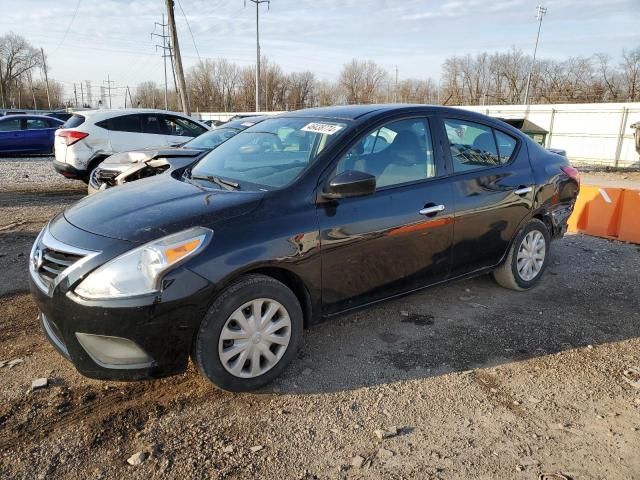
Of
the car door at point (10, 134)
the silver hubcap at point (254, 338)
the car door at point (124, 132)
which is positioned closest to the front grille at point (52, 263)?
the silver hubcap at point (254, 338)

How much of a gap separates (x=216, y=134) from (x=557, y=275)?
5024 millimetres

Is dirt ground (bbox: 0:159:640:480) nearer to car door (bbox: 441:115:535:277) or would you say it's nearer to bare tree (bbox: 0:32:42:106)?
car door (bbox: 441:115:535:277)

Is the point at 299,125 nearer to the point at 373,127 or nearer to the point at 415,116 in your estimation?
the point at 373,127

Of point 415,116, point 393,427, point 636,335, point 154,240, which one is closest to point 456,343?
point 393,427

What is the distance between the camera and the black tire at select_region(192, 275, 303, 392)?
278 cm

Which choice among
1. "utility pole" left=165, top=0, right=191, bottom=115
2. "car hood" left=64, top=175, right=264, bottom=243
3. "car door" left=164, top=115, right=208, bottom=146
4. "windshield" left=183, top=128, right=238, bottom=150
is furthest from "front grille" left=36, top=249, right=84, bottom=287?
"utility pole" left=165, top=0, right=191, bottom=115

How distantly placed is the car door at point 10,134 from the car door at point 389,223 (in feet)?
50.7

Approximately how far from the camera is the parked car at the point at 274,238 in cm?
266

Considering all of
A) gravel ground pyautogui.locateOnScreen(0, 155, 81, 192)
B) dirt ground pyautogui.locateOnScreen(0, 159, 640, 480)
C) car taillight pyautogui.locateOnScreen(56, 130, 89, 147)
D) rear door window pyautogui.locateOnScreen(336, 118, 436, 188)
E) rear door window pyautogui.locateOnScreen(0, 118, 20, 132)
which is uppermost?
rear door window pyautogui.locateOnScreen(336, 118, 436, 188)

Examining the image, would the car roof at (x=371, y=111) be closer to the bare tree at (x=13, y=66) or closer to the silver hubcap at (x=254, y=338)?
the silver hubcap at (x=254, y=338)

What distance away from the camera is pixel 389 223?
3.48 m

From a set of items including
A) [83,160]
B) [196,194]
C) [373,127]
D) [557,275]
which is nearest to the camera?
[196,194]

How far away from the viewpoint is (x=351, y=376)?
3291 mm

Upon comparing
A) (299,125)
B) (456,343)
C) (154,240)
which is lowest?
(456,343)
